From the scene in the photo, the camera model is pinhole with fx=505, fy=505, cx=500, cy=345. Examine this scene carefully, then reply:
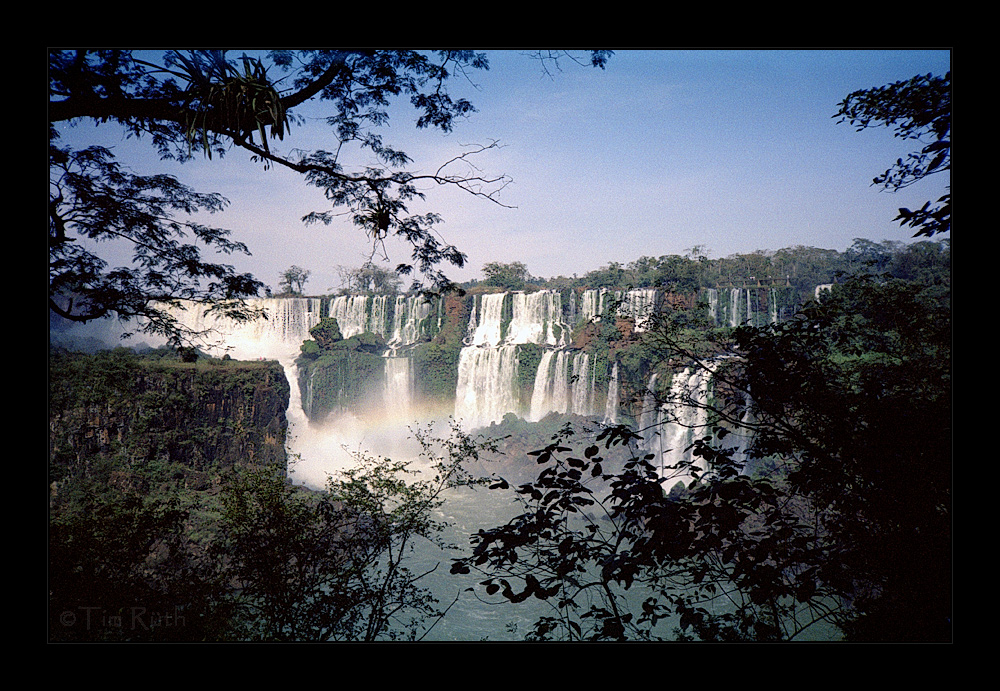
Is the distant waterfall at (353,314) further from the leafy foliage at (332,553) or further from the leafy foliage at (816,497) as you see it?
the leafy foliage at (816,497)

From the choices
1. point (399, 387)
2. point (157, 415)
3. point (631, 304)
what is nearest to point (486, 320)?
point (399, 387)

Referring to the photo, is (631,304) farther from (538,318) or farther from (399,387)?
(399,387)

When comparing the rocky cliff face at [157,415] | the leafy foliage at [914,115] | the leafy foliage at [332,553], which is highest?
the leafy foliage at [914,115]

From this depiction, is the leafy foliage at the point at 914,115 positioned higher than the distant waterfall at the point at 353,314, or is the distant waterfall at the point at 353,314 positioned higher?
the leafy foliage at the point at 914,115

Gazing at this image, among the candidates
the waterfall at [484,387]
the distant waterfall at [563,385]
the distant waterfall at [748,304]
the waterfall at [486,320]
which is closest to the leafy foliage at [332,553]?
the waterfall at [484,387]

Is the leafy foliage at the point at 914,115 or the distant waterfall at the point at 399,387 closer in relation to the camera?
the leafy foliage at the point at 914,115

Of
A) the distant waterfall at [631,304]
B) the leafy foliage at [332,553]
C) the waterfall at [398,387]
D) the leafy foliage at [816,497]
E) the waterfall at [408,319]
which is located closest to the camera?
the leafy foliage at [816,497]

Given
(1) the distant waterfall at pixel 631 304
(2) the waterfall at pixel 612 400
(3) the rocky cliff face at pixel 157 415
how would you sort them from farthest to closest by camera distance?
1. (2) the waterfall at pixel 612 400
2. (1) the distant waterfall at pixel 631 304
3. (3) the rocky cliff face at pixel 157 415
